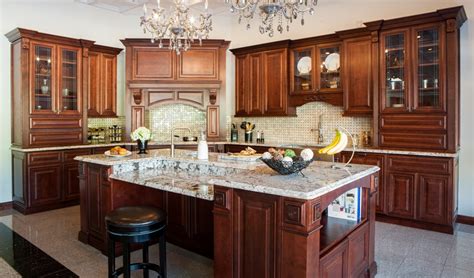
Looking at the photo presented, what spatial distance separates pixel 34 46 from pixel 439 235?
5.92m

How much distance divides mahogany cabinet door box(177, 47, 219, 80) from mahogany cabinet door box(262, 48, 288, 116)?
915 millimetres

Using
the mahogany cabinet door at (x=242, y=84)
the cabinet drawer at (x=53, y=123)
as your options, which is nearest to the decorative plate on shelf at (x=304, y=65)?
the mahogany cabinet door at (x=242, y=84)

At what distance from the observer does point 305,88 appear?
A: 566 centimetres

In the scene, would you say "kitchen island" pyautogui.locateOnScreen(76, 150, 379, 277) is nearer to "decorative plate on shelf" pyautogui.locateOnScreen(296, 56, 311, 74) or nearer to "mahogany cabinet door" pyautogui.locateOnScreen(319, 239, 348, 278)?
"mahogany cabinet door" pyautogui.locateOnScreen(319, 239, 348, 278)

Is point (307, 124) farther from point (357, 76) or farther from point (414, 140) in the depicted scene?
point (414, 140)

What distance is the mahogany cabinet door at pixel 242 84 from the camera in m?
6.32

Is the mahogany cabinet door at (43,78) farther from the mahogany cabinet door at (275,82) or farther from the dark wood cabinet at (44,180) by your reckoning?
the mahogany cabinet door at (275,82)

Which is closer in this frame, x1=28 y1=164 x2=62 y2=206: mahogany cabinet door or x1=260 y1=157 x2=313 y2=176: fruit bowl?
x1=260 y1=157 x2=313 y2=176: fruit bowl

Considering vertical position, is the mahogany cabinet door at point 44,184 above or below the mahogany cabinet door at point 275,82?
below

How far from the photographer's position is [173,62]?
621cm

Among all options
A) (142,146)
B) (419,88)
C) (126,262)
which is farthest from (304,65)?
(126,262)

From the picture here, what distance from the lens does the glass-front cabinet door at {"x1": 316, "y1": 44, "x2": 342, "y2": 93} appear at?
528cm

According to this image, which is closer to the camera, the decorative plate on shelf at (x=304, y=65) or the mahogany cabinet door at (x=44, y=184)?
the mahogany cabinet door at (x=44, y=184)

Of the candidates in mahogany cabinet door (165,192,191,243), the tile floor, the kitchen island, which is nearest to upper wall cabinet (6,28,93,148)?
the tile floor
